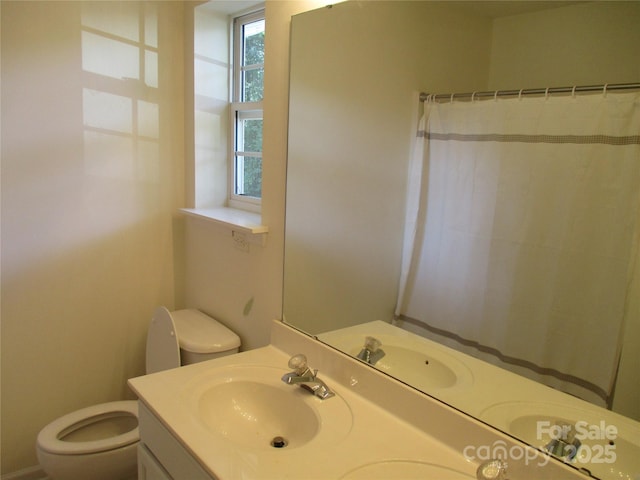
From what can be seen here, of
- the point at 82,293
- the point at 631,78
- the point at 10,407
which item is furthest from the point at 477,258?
the point at 10,407

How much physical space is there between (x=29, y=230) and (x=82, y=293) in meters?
0.36

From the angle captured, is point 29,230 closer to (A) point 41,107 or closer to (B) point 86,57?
(A) point 41,107

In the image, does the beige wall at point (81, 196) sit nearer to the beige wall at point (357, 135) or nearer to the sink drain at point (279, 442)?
the beige wall at point (357, 135)

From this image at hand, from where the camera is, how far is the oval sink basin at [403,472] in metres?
1.02

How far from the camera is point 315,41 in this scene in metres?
1.58

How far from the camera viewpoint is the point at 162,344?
2.06m

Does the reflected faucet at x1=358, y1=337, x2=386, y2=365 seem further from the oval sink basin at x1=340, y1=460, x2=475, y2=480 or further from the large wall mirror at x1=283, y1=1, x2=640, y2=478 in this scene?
the oval sink basin at x1=340, y1=460, x2=475, y2=480

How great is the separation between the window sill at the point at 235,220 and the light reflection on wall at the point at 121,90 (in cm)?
31

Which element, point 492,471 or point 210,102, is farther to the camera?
point 210,102

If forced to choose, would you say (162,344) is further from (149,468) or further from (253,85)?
(253,85)

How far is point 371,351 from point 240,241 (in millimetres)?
792

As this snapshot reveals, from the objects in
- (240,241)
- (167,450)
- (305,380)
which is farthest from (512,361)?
(240,241)

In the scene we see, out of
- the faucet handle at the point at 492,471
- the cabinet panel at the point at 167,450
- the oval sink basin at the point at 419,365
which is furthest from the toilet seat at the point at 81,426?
the faucet handle at the point at 492,471

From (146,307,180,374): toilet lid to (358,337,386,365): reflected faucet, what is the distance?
88cm
